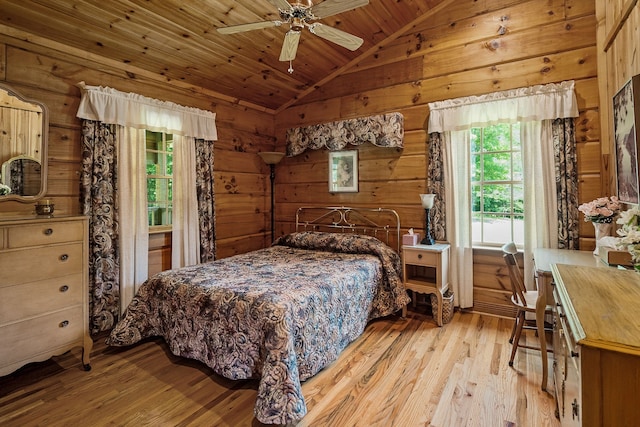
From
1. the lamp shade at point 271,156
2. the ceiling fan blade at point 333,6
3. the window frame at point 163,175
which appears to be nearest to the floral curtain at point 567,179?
the ceiling fan blade at point 333,6

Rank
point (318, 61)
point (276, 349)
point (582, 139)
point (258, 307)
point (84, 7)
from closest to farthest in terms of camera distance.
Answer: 1. point (276, 349)
2. point (258, 307)
3. point (84, 7)
4. point (582, 139)
5. point (318, 61)

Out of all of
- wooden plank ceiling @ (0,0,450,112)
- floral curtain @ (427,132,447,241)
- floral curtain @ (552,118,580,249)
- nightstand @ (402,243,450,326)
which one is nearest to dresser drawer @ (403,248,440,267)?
nightstand @ (402,243,450,326)

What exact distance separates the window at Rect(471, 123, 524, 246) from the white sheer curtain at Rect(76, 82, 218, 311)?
3.10 m

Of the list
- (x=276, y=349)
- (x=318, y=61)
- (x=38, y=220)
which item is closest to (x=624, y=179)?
(x=276, y=349)

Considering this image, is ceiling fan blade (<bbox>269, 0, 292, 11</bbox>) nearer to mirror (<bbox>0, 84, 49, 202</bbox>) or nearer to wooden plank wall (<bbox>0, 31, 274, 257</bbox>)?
wooden plank wall (<bbox>0, 31, 274, 257</bbox>)

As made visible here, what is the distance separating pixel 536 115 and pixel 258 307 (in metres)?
2.94

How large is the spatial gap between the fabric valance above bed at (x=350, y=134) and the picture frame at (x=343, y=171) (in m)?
0.16

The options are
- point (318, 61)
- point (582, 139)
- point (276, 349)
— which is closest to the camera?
point (276, 349)

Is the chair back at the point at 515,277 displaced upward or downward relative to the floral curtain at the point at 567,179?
downward

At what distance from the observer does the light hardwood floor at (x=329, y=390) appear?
1.84 meters

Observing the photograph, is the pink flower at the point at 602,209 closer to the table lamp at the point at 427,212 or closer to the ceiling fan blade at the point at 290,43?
the table lamp at the point at 427,212

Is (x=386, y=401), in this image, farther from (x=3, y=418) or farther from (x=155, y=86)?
(x=155, y=86)

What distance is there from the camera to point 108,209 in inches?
114

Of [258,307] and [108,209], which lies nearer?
[258,307]
